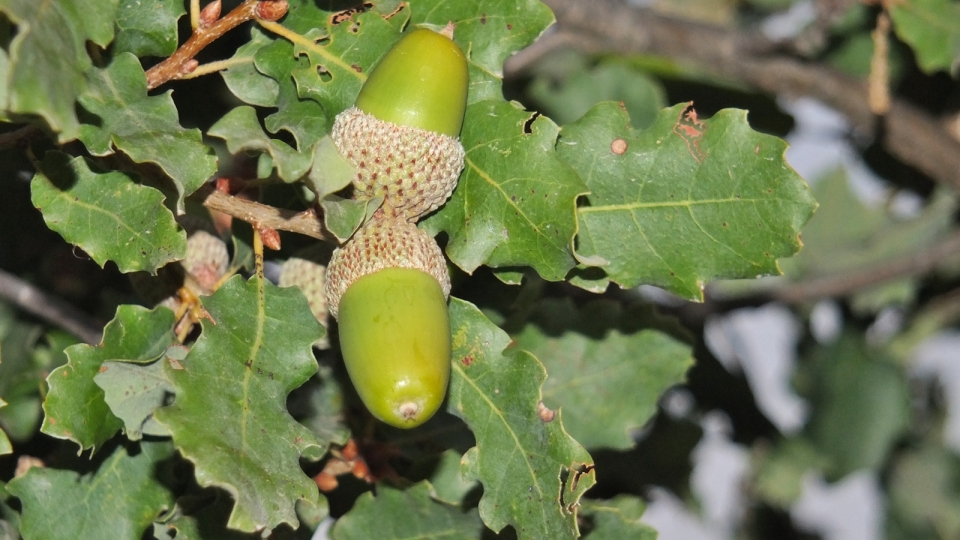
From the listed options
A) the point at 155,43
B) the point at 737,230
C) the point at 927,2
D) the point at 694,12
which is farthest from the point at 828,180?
the point at 155,43

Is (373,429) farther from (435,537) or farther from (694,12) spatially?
(694,12)

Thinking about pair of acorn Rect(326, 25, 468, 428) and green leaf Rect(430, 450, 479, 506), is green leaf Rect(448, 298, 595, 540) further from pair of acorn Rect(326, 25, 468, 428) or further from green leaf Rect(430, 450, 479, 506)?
green leaf Rect(430, 450, 479, 506)

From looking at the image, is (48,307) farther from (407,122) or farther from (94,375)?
(407,122)

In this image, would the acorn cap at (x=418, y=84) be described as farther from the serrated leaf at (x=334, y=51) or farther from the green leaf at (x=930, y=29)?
the green leaf at (x=930, y=29)

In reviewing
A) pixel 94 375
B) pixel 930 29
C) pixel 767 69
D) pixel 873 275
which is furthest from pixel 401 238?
pixel 873 275

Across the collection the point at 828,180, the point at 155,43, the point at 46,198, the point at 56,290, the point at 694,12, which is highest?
the point at 155,43
